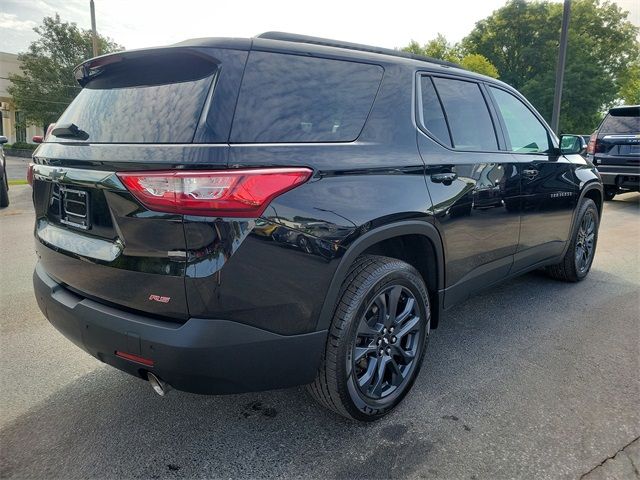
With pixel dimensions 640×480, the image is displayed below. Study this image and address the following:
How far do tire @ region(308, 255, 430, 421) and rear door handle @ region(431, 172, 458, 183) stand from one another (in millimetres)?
521

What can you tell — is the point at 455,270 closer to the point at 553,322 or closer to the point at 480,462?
the point at 480,462

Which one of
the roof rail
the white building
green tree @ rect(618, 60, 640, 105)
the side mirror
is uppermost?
green tree @ rect(618, 60, 640, 105)

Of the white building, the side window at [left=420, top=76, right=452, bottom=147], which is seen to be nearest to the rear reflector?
the side window at [left=420, top=76, right=452, bottom=147]

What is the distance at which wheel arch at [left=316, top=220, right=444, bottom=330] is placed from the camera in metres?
2.10

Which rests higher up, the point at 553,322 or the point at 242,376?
the point at 242,376

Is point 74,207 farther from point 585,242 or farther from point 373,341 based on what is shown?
point 585,242

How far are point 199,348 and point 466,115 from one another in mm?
2287

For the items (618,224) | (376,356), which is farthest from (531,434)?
(618,224)

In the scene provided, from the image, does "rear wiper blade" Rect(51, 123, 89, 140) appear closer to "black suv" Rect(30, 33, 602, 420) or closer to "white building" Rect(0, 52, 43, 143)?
"black suv" Rect(30, 33, 602, 420)

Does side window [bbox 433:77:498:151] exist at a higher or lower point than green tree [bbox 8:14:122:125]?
lower

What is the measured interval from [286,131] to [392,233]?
2.40 feet

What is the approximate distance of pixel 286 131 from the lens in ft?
6.64

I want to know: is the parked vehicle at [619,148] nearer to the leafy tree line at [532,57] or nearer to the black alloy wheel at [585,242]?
the black alloy wheel at [585,242]

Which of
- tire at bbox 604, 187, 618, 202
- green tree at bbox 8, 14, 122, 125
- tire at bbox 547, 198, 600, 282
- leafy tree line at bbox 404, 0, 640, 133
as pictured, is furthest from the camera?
leafy tree line at bbox 404, 0, 640, 133
